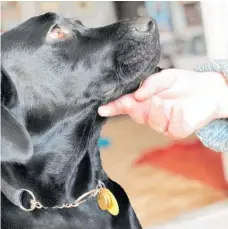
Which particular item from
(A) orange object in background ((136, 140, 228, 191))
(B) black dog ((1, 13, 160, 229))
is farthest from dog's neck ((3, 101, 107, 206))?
(A) orange object in background ((136, 140, 228, 191))

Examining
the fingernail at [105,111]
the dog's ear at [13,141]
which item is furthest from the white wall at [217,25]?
the dog's ear at [13,141]

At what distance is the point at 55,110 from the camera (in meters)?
1.14

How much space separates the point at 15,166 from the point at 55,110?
0.17m

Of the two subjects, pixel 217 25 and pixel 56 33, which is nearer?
pixel 56 33

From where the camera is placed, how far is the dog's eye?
1131 mm

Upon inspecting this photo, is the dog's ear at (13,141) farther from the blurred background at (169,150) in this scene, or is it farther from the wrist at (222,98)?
the blurred background at (169,150)

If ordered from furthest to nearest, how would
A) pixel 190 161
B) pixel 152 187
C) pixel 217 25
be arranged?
1. pixel 190 161
2. pixel 152 187
3. pixel 217 25

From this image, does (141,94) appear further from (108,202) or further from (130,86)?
(108,202)

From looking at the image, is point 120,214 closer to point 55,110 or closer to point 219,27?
point 55,110

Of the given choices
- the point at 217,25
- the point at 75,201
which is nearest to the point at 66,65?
the point at 75,201

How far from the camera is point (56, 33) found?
1.14m

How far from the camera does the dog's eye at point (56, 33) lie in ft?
3.71

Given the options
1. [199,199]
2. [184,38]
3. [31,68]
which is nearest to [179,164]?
[199,199]

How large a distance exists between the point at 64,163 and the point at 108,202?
0.50 ft
